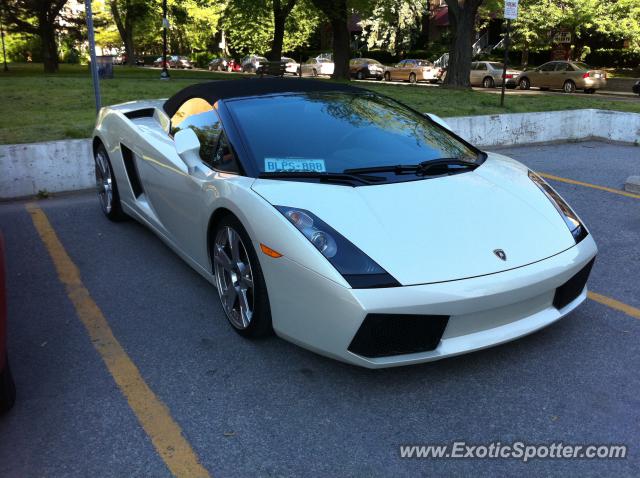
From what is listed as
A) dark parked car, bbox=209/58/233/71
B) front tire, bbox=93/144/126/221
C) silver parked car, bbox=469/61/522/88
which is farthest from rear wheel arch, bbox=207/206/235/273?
dark parked car, bbox=209/58/233/71

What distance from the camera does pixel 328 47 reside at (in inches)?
1861

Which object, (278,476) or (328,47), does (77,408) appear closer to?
(278,476)

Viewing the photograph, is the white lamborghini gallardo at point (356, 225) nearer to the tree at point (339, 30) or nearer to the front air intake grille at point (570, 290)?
the front air intake grille at point (570, 290)

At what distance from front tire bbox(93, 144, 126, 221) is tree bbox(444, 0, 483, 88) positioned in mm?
17027

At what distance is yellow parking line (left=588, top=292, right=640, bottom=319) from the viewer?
3494 millimetres

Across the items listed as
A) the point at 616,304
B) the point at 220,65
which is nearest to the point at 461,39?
the point at 616,304

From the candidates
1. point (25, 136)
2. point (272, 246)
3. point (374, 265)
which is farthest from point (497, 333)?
point (25, 136)

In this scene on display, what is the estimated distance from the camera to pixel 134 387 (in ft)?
9.30

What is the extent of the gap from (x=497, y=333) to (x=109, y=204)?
12.5ft

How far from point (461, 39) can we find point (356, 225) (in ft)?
62.8

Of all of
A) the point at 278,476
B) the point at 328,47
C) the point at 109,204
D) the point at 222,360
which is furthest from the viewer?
the point at 328,47

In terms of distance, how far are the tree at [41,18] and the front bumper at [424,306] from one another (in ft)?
99.6

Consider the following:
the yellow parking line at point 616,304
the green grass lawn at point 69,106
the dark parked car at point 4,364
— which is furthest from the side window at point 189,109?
the green grass lawn at point 69,106

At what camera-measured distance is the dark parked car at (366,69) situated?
32969 millimetres
